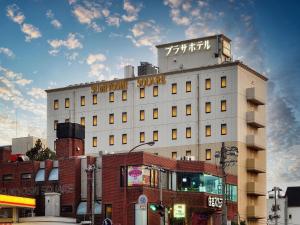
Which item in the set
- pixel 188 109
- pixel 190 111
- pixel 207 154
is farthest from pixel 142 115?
pixel 207 154

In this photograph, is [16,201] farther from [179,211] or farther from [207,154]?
[207,154]

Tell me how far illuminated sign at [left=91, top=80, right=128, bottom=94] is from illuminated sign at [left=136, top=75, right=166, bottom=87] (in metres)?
3.04

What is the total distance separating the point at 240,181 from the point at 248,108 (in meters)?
12.8

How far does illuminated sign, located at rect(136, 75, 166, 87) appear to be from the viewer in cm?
12522

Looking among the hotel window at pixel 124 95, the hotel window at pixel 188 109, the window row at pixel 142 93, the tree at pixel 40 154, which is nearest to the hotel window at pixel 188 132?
the hotel window at pixel 188 109

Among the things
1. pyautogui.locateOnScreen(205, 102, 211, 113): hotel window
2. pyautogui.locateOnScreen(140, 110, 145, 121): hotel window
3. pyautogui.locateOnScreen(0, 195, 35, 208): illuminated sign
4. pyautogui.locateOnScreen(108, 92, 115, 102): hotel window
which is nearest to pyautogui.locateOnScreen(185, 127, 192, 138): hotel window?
pyautogui.locateOnScreen(205, 102, 211, 113): hotel window

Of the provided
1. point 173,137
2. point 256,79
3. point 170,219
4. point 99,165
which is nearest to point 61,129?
point 99,165

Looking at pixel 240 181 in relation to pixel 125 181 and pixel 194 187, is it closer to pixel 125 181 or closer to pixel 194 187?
pixel 194 187

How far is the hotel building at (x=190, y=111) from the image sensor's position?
388 feet

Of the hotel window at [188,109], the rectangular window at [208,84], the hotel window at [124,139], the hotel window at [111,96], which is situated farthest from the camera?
the hotel window at [111,96]

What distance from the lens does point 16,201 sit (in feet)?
267

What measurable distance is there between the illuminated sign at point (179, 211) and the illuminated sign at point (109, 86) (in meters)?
42.2

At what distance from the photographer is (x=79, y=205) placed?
90.7m

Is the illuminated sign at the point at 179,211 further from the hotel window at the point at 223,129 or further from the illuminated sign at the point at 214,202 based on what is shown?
the hotel window at the point at 223,129
